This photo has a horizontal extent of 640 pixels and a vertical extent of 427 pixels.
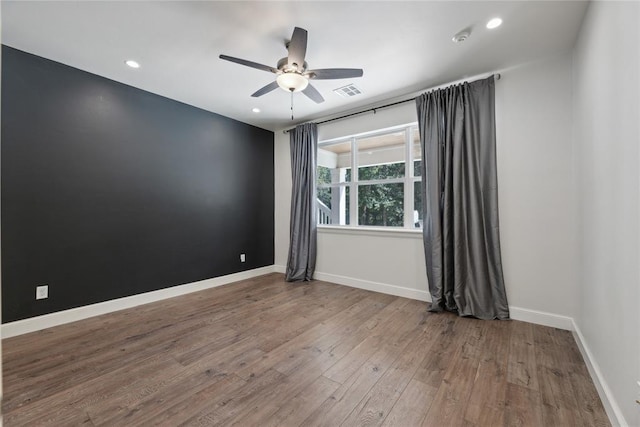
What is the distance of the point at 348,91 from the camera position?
367 cm

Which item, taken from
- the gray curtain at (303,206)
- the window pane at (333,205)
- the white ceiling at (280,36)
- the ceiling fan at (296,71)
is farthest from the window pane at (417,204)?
the ceiling fan at (296,71)

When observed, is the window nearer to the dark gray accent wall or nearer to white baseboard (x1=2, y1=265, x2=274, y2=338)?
the dark gray accent wall

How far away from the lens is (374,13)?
2.36 metres

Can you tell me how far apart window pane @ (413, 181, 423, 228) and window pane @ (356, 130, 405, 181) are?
0.84 ft

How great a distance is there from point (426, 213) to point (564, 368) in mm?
1788

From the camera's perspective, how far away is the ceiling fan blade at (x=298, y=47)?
228 centimetres

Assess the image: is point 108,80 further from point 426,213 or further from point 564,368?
point 564,368

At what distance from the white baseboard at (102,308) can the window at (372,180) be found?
74.6 inches

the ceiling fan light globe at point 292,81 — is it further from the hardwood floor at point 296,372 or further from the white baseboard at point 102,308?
the white baseboard at point 102,308

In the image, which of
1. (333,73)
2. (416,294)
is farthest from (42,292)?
(416,294)

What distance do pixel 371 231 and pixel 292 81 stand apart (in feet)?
7.36

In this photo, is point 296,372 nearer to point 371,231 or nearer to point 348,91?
point 371,231

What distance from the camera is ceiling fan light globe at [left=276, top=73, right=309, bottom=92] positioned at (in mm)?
2610

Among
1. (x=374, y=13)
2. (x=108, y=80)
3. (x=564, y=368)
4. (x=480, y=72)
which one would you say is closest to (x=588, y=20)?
(x=480, y=72)
